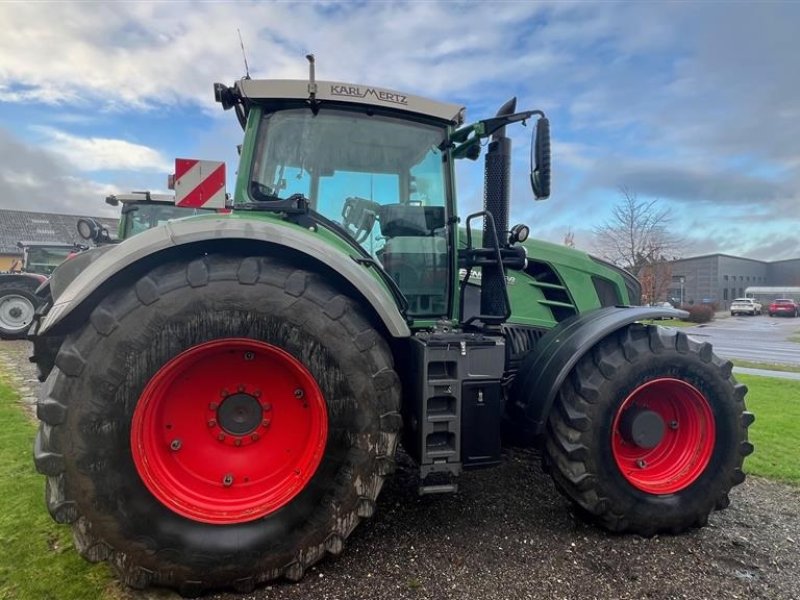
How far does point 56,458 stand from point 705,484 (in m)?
3.60

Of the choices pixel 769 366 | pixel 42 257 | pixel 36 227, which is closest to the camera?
pixel 769 366

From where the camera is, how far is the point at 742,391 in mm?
3359

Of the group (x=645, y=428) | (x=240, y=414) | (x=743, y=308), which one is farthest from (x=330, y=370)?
(x=743, y=308)

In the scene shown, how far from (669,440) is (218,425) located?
2858mm

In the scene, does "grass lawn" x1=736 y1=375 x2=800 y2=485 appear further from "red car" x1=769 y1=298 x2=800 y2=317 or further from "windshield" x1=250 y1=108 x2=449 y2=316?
"red car" x1=769 y1=298 x2=800 y2=317

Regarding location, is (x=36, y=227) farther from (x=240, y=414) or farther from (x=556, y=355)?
(x=556, y=355)

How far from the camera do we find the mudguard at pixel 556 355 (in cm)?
315

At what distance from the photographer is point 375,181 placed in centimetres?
343

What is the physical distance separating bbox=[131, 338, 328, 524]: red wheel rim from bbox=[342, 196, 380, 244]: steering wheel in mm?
1072

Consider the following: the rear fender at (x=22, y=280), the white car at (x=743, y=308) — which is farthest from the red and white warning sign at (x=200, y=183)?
the white car at (x=743, y=308)

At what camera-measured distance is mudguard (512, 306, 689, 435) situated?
10.3 feet

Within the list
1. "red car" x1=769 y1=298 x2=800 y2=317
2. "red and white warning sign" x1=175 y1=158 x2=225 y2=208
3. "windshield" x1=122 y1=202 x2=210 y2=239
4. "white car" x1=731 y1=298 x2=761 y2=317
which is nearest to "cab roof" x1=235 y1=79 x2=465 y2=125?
"red and white warning sign" x1=175 y1=158 x2=225 y2=208

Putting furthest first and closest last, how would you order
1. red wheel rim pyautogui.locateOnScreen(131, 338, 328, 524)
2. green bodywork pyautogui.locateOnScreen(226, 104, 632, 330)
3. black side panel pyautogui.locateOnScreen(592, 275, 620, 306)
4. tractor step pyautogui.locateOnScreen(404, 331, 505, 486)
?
black side panel pyautogui.locateOnScreen(592, 275, 620, 306) → green bodywork pyautogui.locateOnScreen(226, 104, 632, 330) → tractor step pyautogui.locateOnScreen(404, 331, 505, 486) → red wheel rim pyautogui.locateOnScreen(131, 338, 328, 524)

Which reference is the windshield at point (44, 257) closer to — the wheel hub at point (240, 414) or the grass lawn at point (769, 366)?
the wheel hub at point (240, 414)
